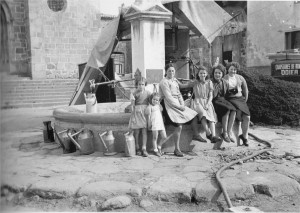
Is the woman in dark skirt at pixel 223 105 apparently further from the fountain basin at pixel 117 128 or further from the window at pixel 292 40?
the window at pixel 292 40

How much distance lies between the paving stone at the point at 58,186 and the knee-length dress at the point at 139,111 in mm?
1357

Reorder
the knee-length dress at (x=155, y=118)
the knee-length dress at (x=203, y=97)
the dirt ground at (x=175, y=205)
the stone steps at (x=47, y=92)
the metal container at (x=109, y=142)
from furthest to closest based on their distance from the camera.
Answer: the stone steps at (x=47, y=92) < the knee-length dress at (x=203, y=97) < the metal container at (x=109, y=142) < the knee-length dress at (x=155, y=118) < the dirt ground at (x=175, y=205)

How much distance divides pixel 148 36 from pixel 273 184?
433cm

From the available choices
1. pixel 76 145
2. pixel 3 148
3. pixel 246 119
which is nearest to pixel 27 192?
pixel 76 145

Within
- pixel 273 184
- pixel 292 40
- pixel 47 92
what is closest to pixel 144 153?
pixel 273 184

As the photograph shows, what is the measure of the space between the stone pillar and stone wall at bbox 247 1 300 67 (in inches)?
583

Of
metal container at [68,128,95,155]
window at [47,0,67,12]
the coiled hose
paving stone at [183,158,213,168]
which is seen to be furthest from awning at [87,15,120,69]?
window at [47,0,67,12]

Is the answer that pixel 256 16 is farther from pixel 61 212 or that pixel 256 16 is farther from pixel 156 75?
pixel 61 212

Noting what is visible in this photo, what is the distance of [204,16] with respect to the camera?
8.07 metres

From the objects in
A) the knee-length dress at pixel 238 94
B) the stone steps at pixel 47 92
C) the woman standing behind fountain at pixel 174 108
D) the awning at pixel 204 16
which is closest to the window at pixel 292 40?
the stone steps at pixel 47 92

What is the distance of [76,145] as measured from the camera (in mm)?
5547

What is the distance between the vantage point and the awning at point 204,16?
798 cm

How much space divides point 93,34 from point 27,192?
17166 millimetres

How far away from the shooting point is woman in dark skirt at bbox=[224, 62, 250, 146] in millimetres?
5844
